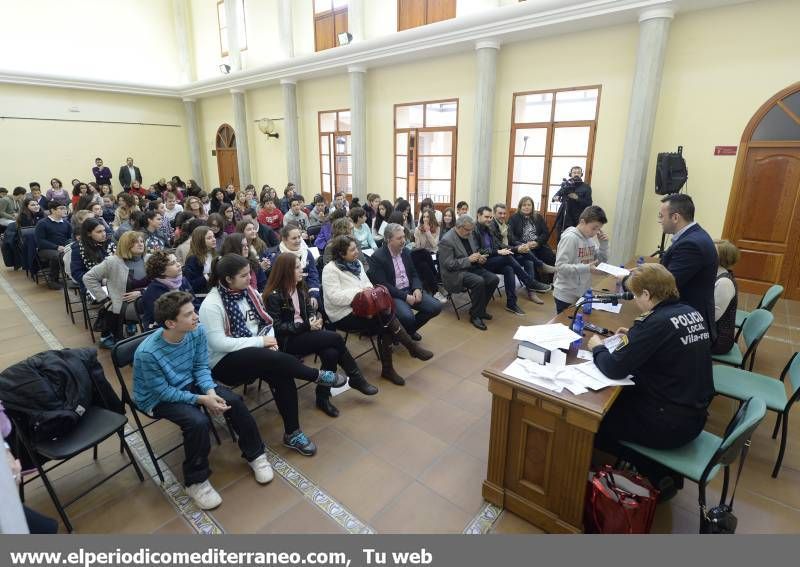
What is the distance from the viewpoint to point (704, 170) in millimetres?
5863

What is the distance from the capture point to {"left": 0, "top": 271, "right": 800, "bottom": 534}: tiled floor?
7.39 ft

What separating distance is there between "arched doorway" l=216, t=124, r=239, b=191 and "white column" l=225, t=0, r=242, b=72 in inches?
76.0

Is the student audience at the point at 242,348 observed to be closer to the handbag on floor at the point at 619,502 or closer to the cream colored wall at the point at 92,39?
the handbag on floor at the point at 619,502

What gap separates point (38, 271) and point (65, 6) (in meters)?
9.21

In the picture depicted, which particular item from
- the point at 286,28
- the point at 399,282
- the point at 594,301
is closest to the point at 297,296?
the point at 399,282

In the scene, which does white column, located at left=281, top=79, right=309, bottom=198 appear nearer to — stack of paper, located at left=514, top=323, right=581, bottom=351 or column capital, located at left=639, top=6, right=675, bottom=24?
column capital, located at left=639, top=6, right=675, bottom=24

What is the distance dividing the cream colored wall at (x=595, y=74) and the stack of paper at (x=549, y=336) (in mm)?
4864

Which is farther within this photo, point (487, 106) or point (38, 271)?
point (487, 106)

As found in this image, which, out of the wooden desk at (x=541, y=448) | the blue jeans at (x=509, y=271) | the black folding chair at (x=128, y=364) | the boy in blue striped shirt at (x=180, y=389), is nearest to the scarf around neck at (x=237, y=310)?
the boy in blue striped shirt at (x=180, y=389)

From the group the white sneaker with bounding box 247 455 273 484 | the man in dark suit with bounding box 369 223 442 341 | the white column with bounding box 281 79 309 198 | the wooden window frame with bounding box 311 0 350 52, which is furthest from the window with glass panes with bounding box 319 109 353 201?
the white sneaker with bounding box 247 455 273 484

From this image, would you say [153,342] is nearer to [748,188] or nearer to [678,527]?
[678,527]

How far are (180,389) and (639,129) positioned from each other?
6.28 metres

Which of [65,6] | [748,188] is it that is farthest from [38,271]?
[748,188]

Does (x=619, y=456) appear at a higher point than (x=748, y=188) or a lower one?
lower
